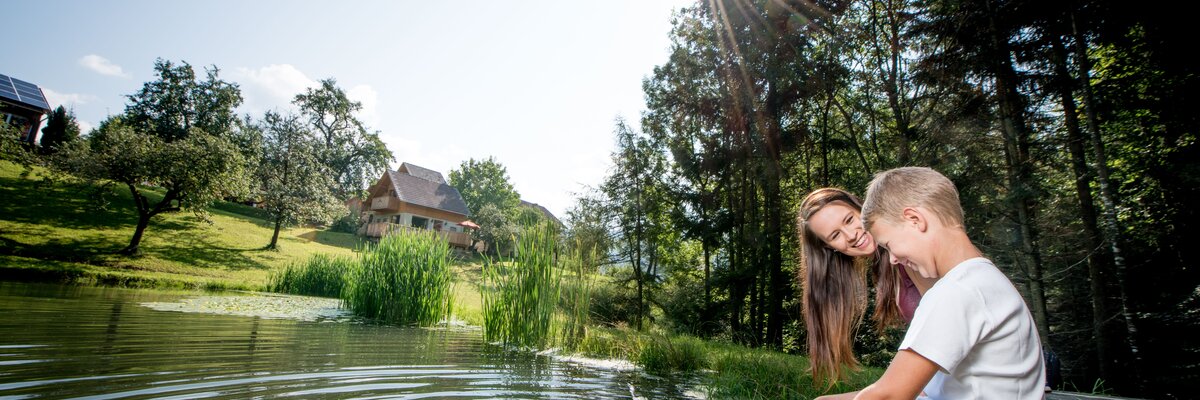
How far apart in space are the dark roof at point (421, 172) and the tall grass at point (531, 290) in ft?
143

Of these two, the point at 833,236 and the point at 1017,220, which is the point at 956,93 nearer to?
the point at 1017,220

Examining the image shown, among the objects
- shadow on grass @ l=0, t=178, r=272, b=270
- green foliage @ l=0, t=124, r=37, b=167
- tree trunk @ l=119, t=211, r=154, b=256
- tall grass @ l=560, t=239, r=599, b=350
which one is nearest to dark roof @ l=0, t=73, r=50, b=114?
green foliage @ l=0, t=124, r=37, b=167

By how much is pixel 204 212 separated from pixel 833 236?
26046 mm

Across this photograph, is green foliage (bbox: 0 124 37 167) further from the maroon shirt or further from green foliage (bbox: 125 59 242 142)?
the maroon shirt

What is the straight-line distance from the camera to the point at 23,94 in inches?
1379

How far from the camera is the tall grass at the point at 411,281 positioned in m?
9.62

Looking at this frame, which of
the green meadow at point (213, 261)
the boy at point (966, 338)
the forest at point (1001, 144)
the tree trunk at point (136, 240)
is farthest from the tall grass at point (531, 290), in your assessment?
the tree trunk at point (136, 240)

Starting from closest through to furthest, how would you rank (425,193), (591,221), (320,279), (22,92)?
(320,279)
(591,221)
(22,92)
(425,193)

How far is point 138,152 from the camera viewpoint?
20.1 meters

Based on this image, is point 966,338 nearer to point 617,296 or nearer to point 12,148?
point 617,296

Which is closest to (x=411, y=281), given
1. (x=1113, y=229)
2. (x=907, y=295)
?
(x=907, y=295)

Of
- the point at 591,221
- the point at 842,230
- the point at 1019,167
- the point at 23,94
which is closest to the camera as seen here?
the point at 842,230

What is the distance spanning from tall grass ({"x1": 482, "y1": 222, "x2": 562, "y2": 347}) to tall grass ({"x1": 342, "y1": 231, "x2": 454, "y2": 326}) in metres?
2.62

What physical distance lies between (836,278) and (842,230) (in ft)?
0.71
